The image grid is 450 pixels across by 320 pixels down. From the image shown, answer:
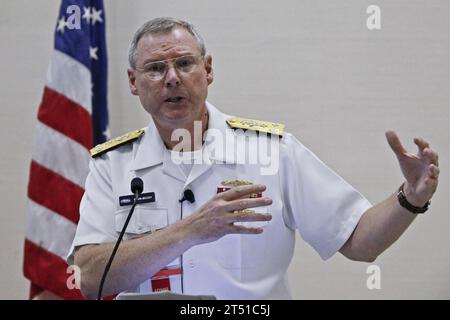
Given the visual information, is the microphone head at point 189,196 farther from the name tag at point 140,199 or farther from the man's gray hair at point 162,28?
the man's gray hair at point 162,28

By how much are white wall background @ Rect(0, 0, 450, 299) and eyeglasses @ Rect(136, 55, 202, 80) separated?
3.17ft

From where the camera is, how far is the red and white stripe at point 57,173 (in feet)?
8.82

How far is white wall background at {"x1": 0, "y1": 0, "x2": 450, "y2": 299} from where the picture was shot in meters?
2.81

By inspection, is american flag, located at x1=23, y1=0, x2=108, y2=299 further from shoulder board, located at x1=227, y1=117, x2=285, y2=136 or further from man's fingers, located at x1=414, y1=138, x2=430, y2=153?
man's fingers, located at x1=414, y1=138, x2=430, y2=153

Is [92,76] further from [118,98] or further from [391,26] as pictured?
[391,26]

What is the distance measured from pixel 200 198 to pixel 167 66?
38 centimetres

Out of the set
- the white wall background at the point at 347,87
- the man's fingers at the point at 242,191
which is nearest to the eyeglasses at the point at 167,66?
the man's fingers at the point at 242,191

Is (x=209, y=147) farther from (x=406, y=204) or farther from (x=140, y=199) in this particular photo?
(x=406, y=204)

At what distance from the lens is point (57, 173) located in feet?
8.92

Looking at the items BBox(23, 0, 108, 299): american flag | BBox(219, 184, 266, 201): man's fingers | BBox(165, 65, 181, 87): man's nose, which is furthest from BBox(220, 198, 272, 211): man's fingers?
BBox(23, 0, 108, 299): american flag

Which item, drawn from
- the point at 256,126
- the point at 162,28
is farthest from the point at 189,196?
the point at 162,28

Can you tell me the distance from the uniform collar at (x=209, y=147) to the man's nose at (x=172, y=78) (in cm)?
18

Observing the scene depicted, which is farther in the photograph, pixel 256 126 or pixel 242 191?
pixel 256 126
